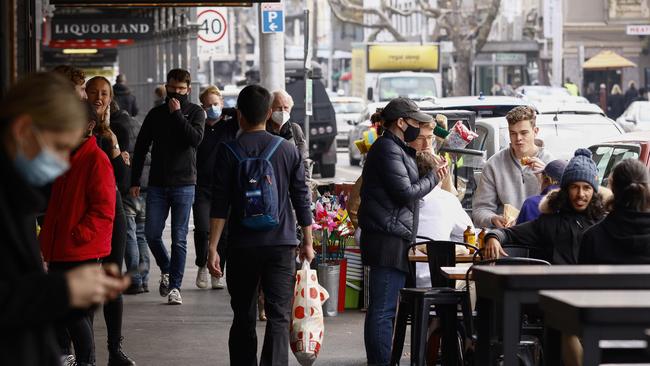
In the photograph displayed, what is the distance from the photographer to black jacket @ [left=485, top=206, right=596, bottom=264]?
8906 mm

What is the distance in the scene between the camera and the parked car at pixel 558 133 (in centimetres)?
1753

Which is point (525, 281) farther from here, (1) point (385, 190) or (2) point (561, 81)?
(2) point (561, 81)

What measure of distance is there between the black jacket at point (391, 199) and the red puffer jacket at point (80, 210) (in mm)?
1712

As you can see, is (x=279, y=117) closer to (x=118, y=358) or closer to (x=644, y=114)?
(x=118, y=358)

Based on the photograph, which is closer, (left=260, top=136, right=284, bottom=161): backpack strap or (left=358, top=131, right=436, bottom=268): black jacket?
(left=260, top=136, right=284, bottom=161): backpack strap

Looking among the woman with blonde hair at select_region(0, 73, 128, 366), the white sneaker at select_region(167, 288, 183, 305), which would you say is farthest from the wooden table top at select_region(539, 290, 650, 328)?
the white sneaker at select_region(167, 288, 183, 305)

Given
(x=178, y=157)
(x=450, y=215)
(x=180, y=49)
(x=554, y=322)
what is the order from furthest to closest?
(x=180, y=49), (x=178, y=157), (x=450, y=215), (x=554, y=322)

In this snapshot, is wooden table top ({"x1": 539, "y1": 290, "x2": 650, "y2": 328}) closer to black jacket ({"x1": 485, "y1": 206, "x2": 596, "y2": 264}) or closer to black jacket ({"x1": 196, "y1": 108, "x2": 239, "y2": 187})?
black jacket ({"x1": 485, "y1": 206, "x2": 596, "y2": 264})

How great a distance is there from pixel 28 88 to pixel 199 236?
30.6ft

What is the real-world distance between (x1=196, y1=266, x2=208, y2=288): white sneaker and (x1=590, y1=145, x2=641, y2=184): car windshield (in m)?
3.72

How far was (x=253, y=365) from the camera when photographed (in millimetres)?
8766

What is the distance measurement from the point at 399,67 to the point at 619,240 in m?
43.2

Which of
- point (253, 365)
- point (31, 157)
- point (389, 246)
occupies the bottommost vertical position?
point (253, 365)

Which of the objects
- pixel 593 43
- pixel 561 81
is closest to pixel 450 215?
pixel 561 81
